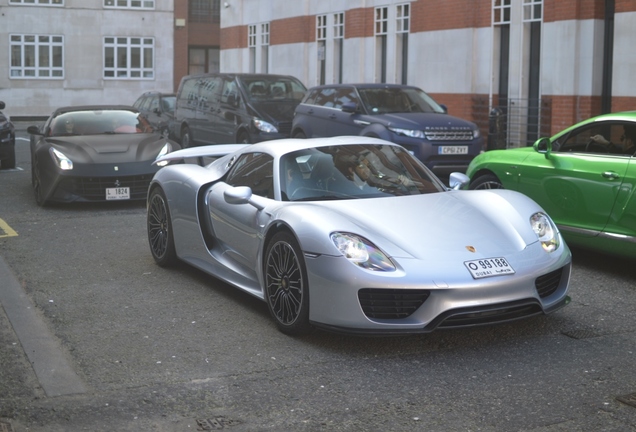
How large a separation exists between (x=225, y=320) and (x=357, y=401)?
6.72 ft

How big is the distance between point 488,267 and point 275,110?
14.2 metres

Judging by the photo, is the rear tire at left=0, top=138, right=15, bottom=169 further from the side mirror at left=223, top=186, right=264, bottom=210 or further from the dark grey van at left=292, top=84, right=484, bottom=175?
the side mirror at left=223, top=186, right=264, bottom=210

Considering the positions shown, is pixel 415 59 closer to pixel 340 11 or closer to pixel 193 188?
pixel 340 11

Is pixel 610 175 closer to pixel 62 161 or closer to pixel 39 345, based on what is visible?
pixel 39 345

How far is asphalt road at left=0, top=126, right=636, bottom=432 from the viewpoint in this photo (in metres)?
5.20

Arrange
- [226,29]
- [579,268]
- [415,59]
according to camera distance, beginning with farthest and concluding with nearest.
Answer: [226,29], [415,59], [579,268]

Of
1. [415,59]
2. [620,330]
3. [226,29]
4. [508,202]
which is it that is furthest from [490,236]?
[226,29]

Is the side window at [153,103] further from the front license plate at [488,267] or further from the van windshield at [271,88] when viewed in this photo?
the front license plate at [488,267]

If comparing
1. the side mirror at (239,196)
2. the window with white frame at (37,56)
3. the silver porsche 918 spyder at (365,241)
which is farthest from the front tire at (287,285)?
the window with white frame at (37,56)

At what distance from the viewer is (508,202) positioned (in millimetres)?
7383

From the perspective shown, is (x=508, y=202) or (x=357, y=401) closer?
(x=357, y=401)

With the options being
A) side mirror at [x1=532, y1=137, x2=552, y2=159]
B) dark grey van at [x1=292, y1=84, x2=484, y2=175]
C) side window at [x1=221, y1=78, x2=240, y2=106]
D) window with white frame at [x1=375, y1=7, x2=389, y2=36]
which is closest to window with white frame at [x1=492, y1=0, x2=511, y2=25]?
dark grey van at [x1=292, y1=84, x2=484, y2=175]

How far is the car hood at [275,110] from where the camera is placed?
19766 millimetres

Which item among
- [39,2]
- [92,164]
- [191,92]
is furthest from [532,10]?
[39,2]
